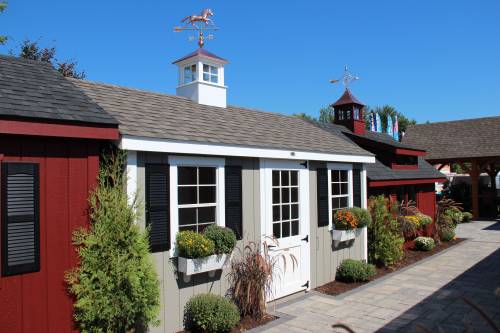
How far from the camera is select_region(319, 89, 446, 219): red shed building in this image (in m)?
12.1

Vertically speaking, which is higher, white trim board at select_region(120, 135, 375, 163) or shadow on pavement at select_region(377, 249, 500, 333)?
white trim board at select_region(120, 135, 375, 163)

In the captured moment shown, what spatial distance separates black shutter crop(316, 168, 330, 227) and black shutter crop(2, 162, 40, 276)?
5632 millimetres

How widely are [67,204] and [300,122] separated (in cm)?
735

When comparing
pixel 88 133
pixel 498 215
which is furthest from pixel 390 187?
pixel 498 215

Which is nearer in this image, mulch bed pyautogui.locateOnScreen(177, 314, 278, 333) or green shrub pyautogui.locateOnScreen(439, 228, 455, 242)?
mulch bed pyautogui.locateOnScreen(177, 314, 278, 333)

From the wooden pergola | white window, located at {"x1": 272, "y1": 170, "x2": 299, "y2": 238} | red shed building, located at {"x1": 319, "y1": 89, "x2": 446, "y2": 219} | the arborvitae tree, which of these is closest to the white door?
white window, located at {"x1": 272, "y1": 170, "x2": 299, "y2": 238}

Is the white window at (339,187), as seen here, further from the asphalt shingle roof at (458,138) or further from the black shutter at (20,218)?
the asphalt shingle roof at (458,138)

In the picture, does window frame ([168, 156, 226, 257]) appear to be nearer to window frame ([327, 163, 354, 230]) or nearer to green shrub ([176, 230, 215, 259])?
green shrub ([176, 230, 215, 259])

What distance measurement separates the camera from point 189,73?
9.50 meters

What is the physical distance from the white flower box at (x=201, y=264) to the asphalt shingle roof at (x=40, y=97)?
218 centimetres

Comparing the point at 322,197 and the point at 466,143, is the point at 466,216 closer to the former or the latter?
the point at 466,143

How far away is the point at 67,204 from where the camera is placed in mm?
5027

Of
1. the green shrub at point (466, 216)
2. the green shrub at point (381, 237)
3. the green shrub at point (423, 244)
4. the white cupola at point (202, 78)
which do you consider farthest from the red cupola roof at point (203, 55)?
the green shrub at point (466, 216)

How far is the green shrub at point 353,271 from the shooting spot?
9.17m
